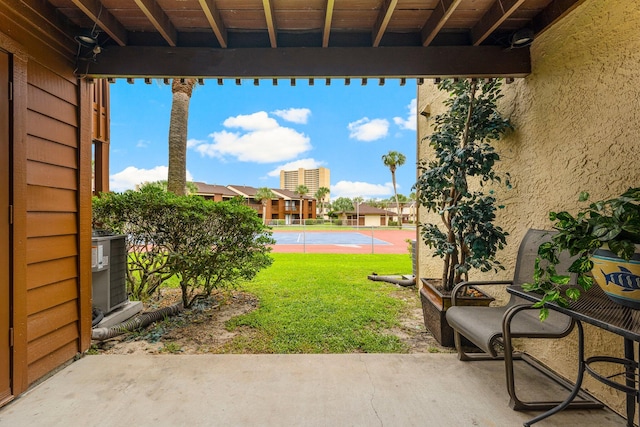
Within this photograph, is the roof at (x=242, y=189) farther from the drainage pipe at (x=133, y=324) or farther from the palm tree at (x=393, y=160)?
the drainage pipe at (x=133, y=324)

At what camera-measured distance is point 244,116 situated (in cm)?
4403

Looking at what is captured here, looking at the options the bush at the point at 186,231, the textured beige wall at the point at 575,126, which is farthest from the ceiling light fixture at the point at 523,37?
the bush at the point at 186,231

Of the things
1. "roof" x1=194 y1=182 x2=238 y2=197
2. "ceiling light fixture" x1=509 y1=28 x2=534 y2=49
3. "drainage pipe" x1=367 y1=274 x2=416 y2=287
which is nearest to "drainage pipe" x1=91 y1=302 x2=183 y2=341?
"drainage pipe" x1=367 y1=274 x2=416 y2=287

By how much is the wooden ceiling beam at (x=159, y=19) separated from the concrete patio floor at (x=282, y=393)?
9.10ft

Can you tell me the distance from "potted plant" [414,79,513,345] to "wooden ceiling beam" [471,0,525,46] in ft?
1.35

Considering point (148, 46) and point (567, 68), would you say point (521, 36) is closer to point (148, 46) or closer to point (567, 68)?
point (567, 68)

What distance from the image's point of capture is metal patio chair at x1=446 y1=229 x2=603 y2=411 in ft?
5.95

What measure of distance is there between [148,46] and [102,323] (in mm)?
2759

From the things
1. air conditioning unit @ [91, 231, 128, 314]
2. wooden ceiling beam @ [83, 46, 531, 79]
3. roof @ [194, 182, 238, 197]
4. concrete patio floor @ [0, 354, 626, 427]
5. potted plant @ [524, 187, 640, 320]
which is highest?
roof @ [194, 182, 238, 197]

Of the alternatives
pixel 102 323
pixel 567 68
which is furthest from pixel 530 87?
pixel 102 323

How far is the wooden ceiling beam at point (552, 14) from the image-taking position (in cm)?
211

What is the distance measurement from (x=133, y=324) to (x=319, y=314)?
2083 millimetres

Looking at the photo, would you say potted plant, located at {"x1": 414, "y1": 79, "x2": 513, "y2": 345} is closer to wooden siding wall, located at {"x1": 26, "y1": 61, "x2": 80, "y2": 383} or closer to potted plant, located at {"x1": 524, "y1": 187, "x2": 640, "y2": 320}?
potted plant, located at {"x1": 524, "y1": 187, "x2": 640, "y2": 320}

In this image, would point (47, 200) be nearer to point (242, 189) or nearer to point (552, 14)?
point (552, 14)
